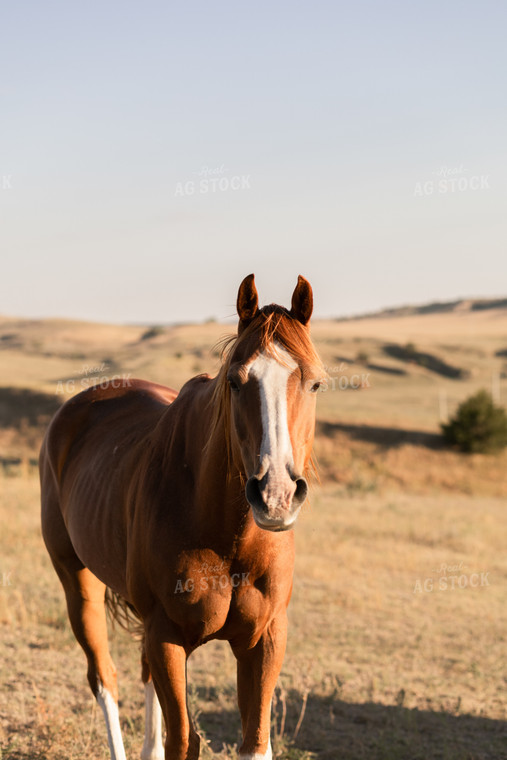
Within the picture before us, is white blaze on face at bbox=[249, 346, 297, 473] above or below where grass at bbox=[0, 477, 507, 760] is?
above

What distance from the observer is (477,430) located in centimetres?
2409

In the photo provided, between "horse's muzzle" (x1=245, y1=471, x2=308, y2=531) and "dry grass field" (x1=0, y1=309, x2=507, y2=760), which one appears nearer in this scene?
"horse's muzzle" (x1=245, y1=471, x2=308, y2=531)

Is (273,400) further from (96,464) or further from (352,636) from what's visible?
(352,636)

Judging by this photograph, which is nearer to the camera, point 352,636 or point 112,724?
point 112,724

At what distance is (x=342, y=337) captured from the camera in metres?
53.8

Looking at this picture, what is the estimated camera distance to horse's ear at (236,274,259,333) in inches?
121

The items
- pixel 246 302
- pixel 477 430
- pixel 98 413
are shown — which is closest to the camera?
pixel 246 302

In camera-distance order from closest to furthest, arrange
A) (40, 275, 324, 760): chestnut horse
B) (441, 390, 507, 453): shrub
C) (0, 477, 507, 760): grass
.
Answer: (40, 275, 324, 760): chestnut horse → (0, 477, 507, 760): grass → (441, 390, 507, 453): shrub

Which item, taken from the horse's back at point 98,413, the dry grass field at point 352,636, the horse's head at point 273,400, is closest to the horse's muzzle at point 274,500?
the horse's head at point 273,400

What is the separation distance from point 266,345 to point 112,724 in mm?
2750

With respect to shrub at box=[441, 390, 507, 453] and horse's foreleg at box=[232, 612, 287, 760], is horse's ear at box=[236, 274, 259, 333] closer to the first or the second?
horse's foreleg at box=[232, 612, 287, 760]

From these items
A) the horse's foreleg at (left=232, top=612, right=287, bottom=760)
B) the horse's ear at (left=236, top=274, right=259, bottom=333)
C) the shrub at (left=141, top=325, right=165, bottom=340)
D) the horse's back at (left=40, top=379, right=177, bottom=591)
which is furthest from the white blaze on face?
the shrub at (left=141, top=325, right=165, bottom=340)

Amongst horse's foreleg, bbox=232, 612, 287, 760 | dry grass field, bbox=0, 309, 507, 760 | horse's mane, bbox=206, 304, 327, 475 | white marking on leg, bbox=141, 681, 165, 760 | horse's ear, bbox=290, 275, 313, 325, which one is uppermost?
horse's ear, bbox=290, 275, 313, 325

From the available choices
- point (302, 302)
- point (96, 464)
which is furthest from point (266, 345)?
point (96, 464)
